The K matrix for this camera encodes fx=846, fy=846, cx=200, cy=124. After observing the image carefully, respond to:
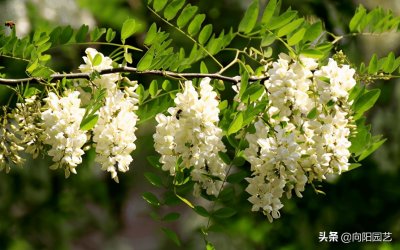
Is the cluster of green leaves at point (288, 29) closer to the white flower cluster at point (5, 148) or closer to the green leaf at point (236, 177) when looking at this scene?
the green leaf at point (236, 177)

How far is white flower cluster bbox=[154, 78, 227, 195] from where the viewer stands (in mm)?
1182

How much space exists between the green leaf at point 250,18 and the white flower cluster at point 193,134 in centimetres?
13

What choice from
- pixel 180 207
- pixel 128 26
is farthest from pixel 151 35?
pixel 180 207

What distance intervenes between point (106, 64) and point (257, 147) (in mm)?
259

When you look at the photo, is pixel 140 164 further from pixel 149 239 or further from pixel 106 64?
pixel 106 64

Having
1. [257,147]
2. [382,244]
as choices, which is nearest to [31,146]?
[257,147]

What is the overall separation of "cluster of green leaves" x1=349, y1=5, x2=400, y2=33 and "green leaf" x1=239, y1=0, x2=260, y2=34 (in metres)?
0.29

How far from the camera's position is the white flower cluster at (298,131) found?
1196mm

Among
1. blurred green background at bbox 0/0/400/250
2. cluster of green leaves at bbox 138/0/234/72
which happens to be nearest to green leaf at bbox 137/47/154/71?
cluster of green leaves at bbox 138/0/234/72

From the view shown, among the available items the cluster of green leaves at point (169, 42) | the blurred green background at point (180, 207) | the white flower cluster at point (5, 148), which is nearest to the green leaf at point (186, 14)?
the cluster of green leaves at point (169, 42)

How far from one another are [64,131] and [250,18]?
348 millimetres

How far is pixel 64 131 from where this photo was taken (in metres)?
1.17

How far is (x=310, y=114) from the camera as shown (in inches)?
47.5

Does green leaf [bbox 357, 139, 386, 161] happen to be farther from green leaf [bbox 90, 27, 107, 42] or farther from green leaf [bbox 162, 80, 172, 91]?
Answer: green leaf [bbox 90, 27, 107, 42]
